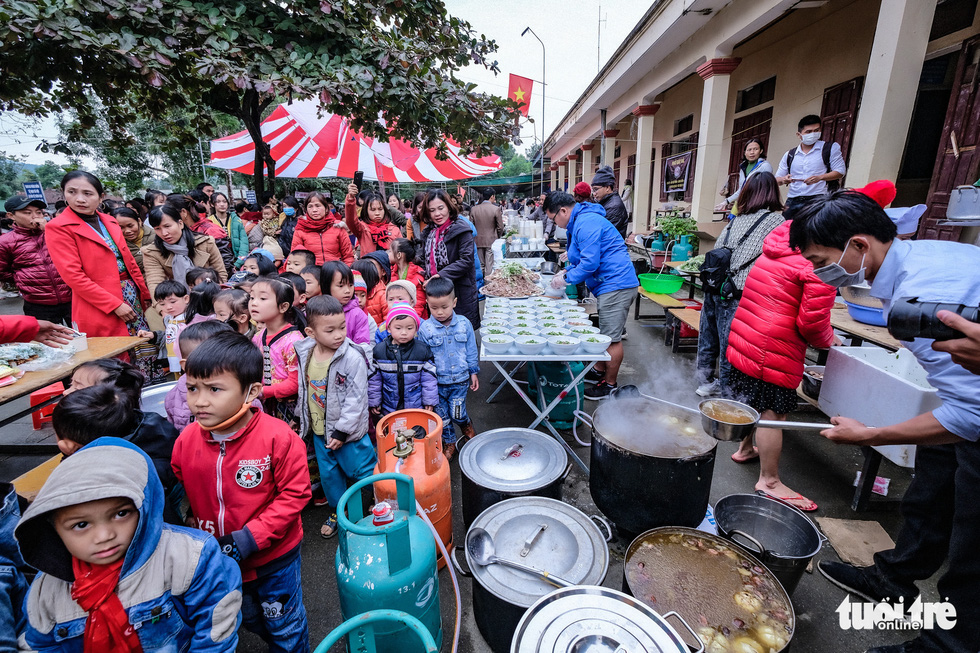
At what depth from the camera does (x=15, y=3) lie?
3.05m

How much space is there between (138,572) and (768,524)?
313 cm

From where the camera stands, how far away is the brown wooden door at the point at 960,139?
4617 millimetres

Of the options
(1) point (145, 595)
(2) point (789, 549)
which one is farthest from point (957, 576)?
(1) point (145, 595)

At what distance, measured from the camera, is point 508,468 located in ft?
8.29

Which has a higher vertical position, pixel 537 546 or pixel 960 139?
pixel 960 139

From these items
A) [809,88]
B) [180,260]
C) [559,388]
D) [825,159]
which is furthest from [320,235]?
[809,88]

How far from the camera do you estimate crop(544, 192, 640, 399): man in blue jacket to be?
4.53 m

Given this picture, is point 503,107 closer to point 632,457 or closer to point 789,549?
point 632,457

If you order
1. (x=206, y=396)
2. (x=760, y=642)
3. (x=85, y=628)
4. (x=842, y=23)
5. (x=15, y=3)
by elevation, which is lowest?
(x=760, y=642)

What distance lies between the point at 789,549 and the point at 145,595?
10.3 ft

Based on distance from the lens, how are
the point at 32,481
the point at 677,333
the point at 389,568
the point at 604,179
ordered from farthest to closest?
the point at 677,333, the point at 604,179, the point at 32,481, the point at 389,568

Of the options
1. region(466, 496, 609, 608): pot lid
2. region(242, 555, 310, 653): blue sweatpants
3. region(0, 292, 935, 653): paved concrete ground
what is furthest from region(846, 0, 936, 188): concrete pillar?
region(242, 555, 310, 653): blue sweatpants

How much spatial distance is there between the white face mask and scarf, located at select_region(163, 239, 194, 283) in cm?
596

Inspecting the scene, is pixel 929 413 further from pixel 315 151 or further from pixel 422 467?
pixel 315 151
